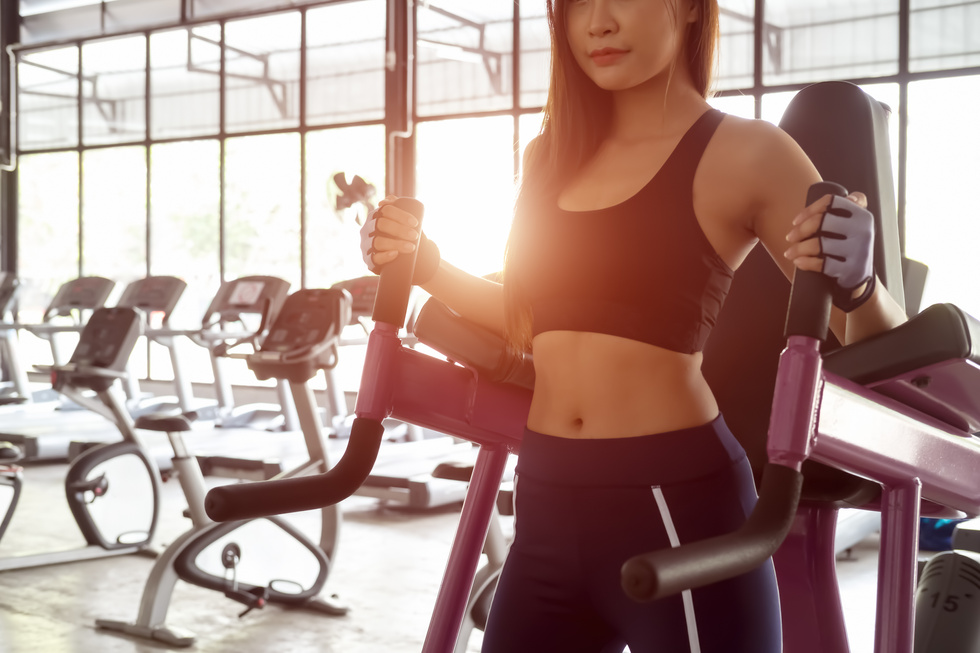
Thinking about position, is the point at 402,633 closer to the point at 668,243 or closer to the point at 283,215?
the point at 668,243

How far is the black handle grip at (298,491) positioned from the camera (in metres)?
0.86

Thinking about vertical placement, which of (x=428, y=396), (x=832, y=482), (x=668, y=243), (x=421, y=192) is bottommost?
(x=832, y=482)

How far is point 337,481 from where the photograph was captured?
3.12 feet

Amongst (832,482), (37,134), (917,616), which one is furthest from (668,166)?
(37,134)

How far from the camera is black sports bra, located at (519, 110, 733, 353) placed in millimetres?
1071

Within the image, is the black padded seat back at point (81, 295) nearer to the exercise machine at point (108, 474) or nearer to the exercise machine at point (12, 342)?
the exercise machine at point (12, 342)

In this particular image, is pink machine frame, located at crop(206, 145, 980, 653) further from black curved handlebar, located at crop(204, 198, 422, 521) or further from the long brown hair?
the long brown hair

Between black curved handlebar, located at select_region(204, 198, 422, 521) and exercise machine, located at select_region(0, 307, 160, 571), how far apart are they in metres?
3.41

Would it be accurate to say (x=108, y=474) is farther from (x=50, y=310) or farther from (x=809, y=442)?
(x=50, y=310)

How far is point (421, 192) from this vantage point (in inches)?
324

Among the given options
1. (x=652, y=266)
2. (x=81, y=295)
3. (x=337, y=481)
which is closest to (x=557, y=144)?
(x=652, y=266)

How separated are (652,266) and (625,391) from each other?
0.15 meters

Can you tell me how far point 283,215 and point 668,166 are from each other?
852cm

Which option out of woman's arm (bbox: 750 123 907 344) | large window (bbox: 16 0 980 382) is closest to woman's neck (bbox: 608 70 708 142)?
woman's arm (bbox: 750 123 907 344)
